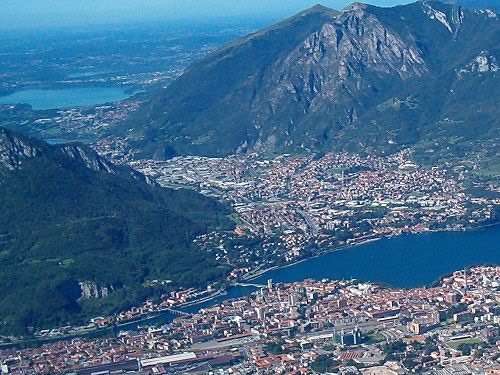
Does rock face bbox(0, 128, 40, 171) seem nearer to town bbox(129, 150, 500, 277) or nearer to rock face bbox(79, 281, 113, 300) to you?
town bbox(129, 150, 500, 277)

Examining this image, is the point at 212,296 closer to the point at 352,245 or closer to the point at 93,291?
the point at 93,291

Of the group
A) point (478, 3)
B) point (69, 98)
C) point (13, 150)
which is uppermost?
point (13, 150)

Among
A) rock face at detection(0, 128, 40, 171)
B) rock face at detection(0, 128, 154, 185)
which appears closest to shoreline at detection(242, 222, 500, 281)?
rock face at detection(0, 128, 154, 185)

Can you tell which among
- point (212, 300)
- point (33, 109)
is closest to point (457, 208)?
point (212, 300)

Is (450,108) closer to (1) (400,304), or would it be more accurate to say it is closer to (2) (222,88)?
(2) (222,88)

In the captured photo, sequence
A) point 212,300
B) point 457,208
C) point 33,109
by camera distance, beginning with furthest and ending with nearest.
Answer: point 33,109, point 457,208, point 212,300

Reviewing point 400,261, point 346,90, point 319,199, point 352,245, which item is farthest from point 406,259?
point 346,90

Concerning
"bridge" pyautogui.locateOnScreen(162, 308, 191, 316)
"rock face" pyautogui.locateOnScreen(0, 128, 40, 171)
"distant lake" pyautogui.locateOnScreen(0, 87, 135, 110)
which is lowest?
"distant lake" pyautogui.locateOnScreen(0, 87, 135, 110)
